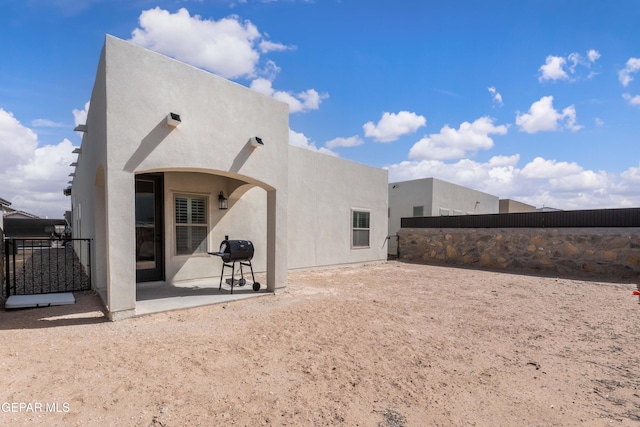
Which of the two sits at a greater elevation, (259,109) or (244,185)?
(259,109)

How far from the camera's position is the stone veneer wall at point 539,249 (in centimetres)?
996

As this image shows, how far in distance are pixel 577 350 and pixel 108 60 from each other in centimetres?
758

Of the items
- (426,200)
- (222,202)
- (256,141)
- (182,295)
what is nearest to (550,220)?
(426,200)

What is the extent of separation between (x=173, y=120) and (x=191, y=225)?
3.24 m

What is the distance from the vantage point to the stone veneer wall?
9957 mm

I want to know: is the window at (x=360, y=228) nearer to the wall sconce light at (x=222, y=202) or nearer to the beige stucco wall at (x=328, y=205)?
the beige stucco wall at (x=328, y=205)

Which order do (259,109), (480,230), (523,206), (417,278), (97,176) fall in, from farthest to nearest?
(523,206), (480,230), (417,278), (259,109), (97,176)

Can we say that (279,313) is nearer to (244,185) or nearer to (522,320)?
(244,185)

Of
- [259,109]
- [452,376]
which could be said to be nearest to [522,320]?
[452,376]

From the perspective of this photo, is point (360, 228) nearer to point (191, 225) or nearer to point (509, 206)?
point (191, 225)

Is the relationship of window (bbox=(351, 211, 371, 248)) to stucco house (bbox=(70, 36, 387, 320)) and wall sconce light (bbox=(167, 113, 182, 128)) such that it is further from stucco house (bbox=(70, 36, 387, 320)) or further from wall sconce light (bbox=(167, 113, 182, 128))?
wall sconce light (bbox=(167, 113, 182, 128))

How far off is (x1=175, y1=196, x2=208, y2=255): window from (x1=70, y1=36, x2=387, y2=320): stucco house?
0.02 m

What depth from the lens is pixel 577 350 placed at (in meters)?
4.15

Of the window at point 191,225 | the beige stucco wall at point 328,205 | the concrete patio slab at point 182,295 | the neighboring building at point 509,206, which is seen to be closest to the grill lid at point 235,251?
the concrete patio slab at point 182,295
